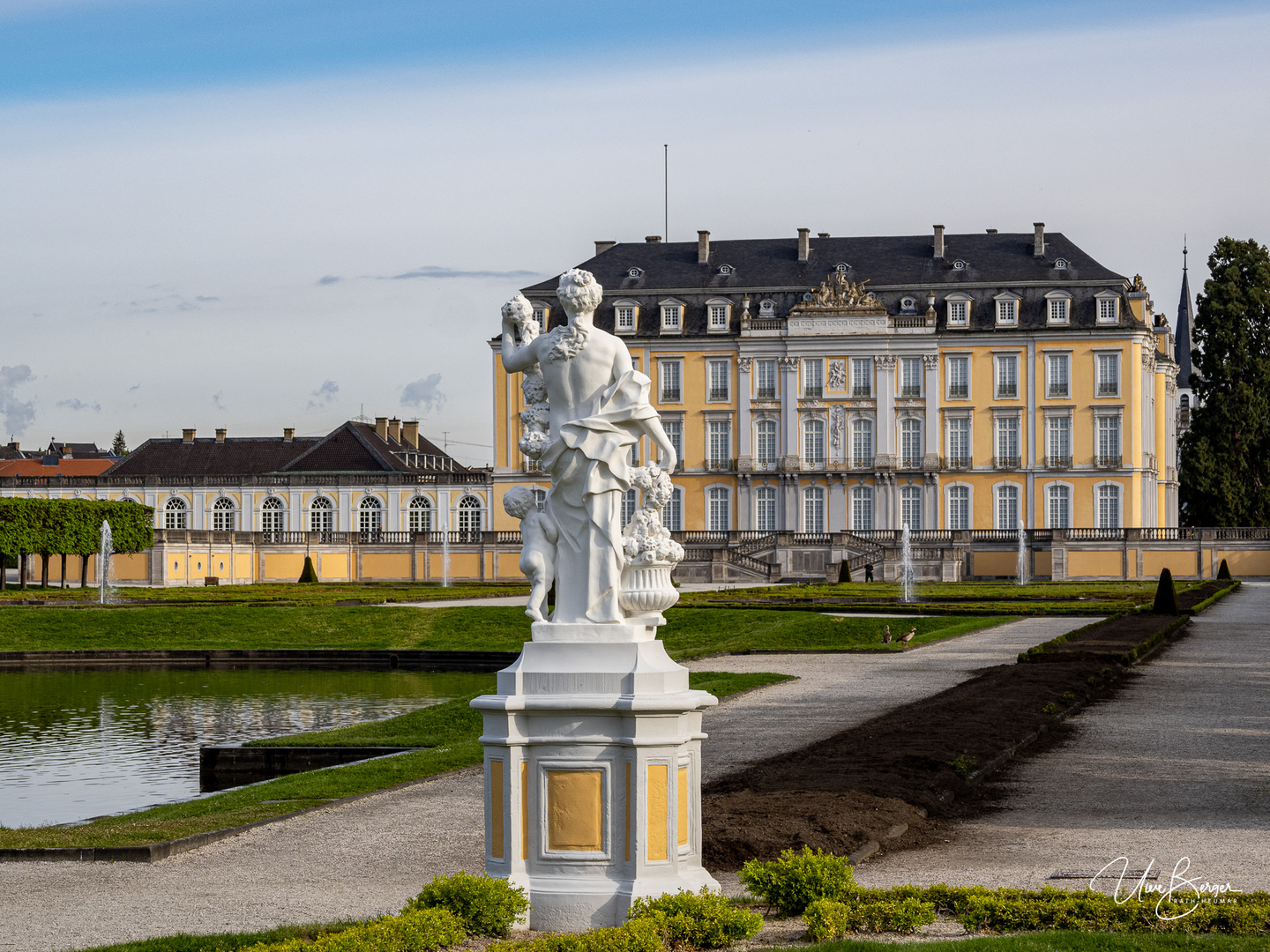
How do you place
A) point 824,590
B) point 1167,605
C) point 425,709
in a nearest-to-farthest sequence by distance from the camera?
point 425,709 < point 1167,605 < point 824,590

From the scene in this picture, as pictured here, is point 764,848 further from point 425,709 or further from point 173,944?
point 425,709

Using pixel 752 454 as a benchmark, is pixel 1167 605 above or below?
below

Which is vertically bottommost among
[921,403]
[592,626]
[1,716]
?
[1,716]

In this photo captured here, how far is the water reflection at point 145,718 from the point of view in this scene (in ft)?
46.1

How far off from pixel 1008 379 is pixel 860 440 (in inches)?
230

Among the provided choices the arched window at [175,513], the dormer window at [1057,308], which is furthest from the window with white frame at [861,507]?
the arched window at [175,513]

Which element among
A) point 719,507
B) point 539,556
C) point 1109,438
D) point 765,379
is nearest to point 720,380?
point 765,379

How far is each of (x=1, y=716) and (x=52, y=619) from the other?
11.5m

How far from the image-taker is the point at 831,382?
60719 mm

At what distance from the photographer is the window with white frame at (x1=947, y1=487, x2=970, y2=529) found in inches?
2356

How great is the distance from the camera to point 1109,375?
59250mm

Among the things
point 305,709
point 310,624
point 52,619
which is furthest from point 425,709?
point 52,619

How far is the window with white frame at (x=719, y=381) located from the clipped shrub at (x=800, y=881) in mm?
54811

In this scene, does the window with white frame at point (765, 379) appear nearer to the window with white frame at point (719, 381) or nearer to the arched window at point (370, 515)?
the window with white frame at point (719, 381)
